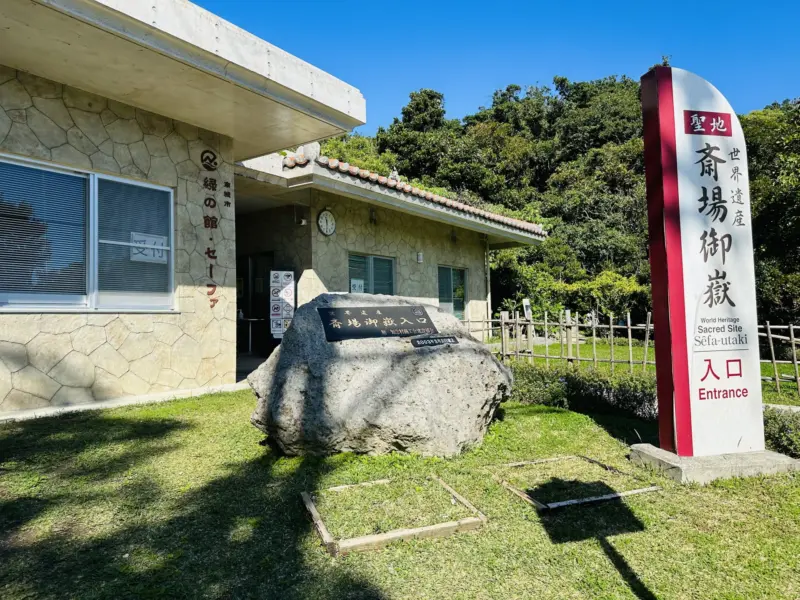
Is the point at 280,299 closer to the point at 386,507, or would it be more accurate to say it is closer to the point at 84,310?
the point at 84,310

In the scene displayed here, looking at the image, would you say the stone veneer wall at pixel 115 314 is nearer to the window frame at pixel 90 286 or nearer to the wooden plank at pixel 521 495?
the window frame at pixel 90 286

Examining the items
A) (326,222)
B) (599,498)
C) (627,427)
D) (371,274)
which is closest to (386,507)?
(599,498)

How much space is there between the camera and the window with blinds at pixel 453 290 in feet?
41.8

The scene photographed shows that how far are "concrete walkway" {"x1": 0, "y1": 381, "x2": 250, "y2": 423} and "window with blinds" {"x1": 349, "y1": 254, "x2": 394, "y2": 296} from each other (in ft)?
11.4

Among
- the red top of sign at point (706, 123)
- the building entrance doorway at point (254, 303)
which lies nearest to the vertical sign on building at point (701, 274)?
the red top of sign at point (706, 123)

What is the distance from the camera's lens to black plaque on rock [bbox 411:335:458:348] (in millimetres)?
4364

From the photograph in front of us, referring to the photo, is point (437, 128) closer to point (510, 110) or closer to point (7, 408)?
point (510, 110)

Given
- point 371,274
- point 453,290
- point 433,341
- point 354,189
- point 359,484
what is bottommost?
point 359,484

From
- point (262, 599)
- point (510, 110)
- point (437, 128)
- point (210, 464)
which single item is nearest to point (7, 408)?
point (210, 464)

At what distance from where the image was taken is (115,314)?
20.1ft

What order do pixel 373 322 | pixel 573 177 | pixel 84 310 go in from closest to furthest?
pixel 373 322 < pixel 84 310 < pixel 573 177

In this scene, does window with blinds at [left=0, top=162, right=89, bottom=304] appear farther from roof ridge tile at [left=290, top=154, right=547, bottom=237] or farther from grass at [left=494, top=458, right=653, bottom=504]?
grass at [left=494, top=458, right=653, bottom=504]

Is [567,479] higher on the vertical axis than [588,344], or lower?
lower

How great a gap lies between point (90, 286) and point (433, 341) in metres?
4.25
